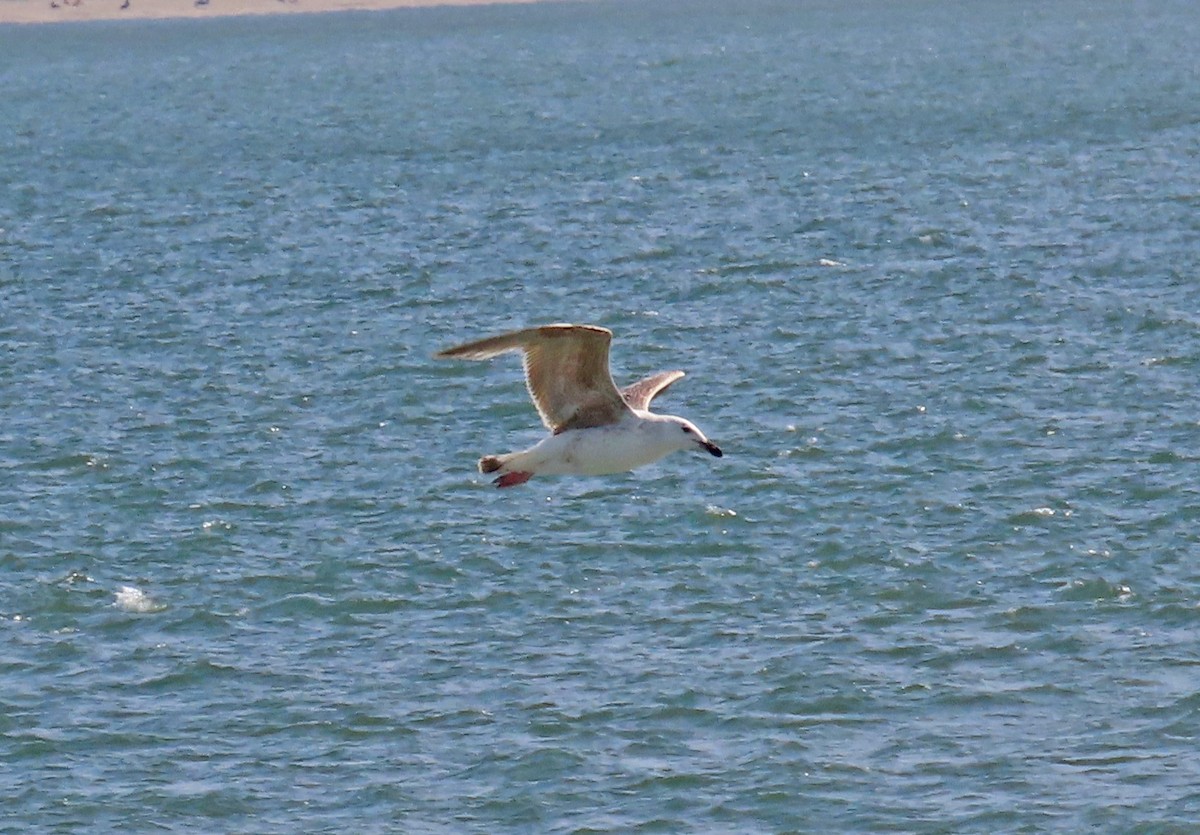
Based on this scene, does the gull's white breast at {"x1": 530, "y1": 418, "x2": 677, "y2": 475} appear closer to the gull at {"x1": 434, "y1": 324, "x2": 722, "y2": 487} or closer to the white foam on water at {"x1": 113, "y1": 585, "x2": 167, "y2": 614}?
the gull at {"x1": 434, "y1": 324, "x2": 722, "y2": 487}

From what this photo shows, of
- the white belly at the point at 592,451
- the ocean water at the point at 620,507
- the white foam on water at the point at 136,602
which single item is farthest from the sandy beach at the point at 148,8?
the white belly at the point at 592,451

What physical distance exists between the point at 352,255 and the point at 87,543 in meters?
18.9

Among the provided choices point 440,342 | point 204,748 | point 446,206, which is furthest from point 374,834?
point 446,206

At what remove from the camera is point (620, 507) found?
26.2m

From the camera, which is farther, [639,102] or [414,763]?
[639,102]

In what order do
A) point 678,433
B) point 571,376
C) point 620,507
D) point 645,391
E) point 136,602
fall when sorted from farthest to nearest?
point 620,507
point 136,602
point 645,391
point 678,433
point 571,376

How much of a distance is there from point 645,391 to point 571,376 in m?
1.37

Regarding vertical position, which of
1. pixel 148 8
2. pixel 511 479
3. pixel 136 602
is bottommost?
pixel 136 602

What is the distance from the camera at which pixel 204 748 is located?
1984 cm

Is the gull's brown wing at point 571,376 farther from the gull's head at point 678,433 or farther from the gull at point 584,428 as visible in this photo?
the gull's head at point 678,433

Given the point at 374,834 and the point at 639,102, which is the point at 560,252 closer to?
the point at 374,834

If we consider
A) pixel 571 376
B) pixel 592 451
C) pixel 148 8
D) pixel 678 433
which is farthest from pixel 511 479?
pixel 148 8

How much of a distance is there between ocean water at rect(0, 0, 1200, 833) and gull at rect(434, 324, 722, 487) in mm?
1182

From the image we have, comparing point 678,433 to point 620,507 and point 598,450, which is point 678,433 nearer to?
point 598,450
